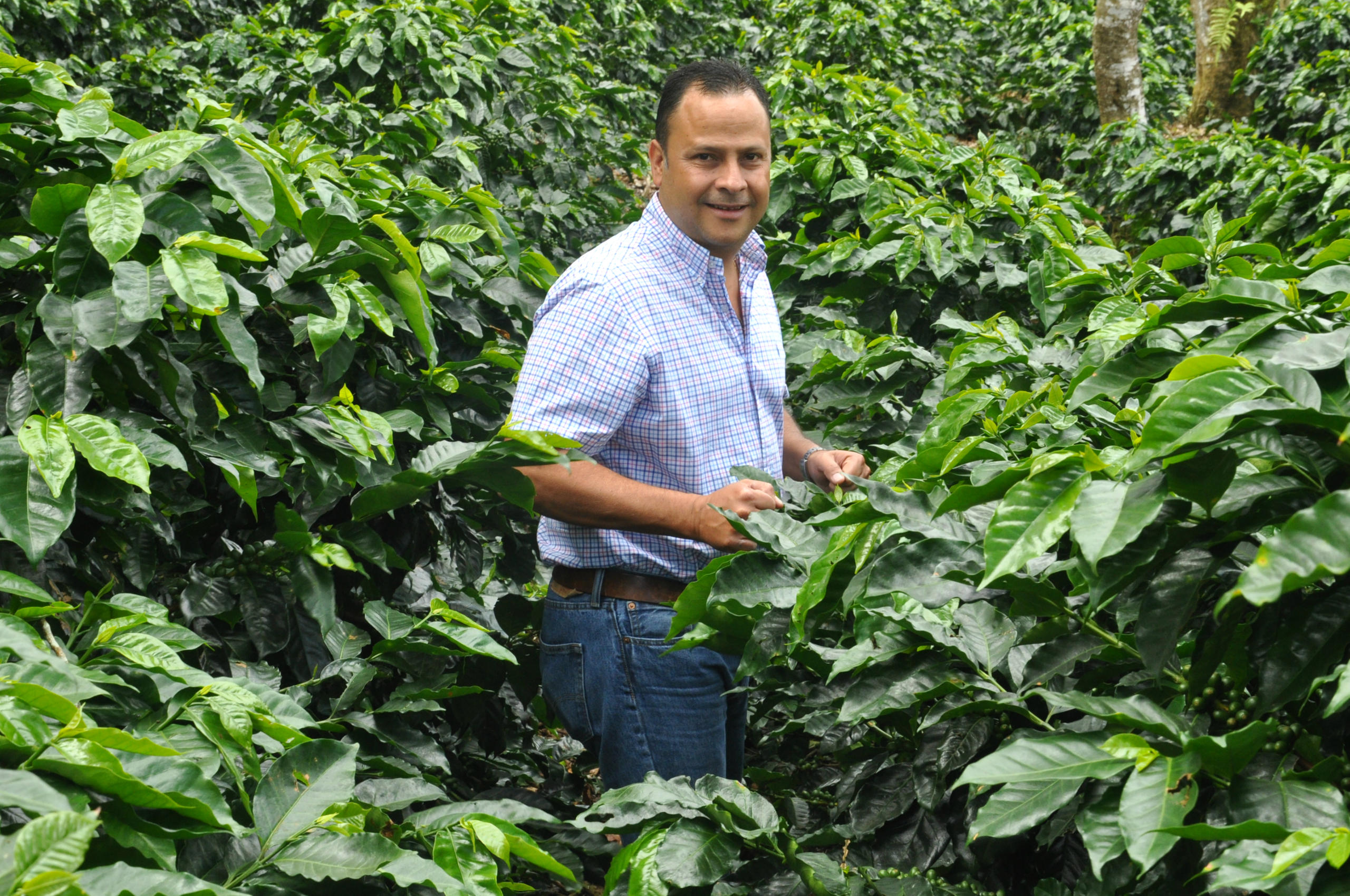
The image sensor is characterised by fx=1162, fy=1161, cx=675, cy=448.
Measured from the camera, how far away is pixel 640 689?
2398 mm

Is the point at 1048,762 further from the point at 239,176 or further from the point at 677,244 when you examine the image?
the point at 677,244

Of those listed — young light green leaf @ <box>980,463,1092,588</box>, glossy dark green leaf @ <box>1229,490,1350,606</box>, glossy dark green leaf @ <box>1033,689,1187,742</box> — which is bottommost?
glossy dark green leaf @ <box>1033,689,1187,742</box>

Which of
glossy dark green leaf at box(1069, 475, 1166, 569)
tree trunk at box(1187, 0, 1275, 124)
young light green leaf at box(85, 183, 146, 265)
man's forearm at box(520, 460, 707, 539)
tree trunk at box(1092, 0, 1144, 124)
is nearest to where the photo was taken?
glossy dark green leaf at box(1069, 475, 1166, 569)

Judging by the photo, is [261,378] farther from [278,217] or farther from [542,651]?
[542,651]

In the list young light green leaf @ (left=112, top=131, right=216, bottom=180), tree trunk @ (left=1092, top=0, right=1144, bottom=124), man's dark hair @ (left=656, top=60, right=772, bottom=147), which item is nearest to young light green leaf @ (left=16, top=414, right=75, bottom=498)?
young light green leaf @ (left=112, top=131, right=216, bottom=180)

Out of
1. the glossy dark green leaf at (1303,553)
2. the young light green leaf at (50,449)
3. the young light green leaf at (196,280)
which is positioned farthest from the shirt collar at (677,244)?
the glossy dark green leaf at (1303,553)

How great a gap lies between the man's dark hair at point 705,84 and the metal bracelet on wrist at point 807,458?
0.82m

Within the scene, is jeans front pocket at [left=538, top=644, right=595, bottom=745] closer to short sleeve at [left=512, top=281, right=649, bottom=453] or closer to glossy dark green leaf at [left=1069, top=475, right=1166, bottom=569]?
short sleeve at [left=512, top=281, right=649, bottom=453]

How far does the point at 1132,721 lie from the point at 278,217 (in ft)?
5.03

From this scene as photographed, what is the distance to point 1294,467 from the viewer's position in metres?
1.08

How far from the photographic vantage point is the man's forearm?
231 cm

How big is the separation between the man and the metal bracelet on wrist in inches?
5.3

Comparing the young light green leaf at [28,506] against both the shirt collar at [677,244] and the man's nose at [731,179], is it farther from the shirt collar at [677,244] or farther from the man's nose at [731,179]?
the man's nose at [731,179]

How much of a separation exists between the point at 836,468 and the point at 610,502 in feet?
2.02
